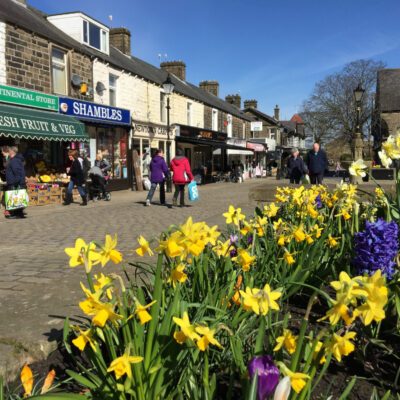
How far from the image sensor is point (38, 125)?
13078 mm

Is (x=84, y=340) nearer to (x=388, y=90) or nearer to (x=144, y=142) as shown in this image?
(x=144, y=142)

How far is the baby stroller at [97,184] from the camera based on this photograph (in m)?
14.0

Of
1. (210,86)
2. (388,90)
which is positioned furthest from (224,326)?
(388,90)

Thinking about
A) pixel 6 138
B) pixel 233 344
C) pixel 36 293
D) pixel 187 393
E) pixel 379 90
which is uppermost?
pixel 379 90

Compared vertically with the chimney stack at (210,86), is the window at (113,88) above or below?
below

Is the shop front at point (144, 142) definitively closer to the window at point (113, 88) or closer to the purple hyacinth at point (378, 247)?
the window at point (113, 88)

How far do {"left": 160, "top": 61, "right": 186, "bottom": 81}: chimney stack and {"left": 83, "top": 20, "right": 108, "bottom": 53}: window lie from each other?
11743 millimetres

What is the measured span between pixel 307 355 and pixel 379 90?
52.9 metres

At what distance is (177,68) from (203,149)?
6.21 meters

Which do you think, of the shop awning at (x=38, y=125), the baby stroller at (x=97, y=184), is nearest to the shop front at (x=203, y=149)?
the shop awning at (x=38, y=125)

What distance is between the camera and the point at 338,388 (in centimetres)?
192

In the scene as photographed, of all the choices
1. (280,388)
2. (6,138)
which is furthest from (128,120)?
(280,388)

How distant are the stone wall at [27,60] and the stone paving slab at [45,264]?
16.5 feet

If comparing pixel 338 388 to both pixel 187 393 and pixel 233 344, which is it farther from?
pixel 187 393
